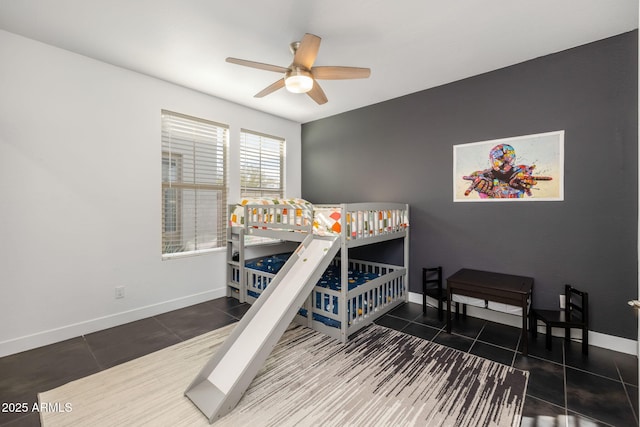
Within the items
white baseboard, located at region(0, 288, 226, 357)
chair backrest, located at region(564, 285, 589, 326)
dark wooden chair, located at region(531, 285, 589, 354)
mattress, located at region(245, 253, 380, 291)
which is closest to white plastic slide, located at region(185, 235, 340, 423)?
mattress, located at region(245, 253, 380, 291)

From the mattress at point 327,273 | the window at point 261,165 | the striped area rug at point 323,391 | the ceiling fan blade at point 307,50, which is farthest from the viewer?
the window at point 261,165

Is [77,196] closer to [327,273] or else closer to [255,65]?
[255,65]

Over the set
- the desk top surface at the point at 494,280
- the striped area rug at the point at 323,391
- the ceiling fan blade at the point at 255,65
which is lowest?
the striped area rug at the point at 323,391

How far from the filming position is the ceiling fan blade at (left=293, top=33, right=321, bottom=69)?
6.45 ft

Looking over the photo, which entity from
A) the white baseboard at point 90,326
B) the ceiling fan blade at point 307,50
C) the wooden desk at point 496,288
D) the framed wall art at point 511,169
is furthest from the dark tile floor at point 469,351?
the ceiling fan blade at point 307,50

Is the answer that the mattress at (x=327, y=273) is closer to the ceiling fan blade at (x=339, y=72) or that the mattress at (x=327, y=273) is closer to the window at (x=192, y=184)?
the window at (x=192, y=184)

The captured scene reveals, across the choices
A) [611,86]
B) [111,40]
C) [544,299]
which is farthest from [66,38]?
[544,299]

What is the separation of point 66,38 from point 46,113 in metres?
A: 0.69

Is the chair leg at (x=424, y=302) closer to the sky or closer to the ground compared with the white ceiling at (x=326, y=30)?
closer to the ground

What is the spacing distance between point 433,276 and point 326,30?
9.54ft

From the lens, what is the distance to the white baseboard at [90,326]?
2.44 m

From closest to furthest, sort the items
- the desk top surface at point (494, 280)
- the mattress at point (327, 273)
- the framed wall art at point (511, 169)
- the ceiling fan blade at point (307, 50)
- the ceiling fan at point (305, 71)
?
1. the ceiling fan blade at point (307, 50)
2. the ceiling fan at point (305, 71)
3. the desk top surface at point (494, 280)
4. the framed wall art at point (511, 169)
5. the mattress at point (327, 273)

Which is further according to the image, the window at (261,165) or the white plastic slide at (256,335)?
the window at (261,165)

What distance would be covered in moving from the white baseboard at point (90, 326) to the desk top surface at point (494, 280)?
122 inches
